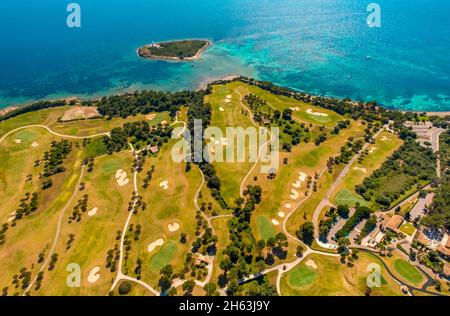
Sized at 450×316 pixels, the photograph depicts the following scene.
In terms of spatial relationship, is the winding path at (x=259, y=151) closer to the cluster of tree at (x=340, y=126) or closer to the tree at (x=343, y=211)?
the cluster of tree at (x=340, y=126)

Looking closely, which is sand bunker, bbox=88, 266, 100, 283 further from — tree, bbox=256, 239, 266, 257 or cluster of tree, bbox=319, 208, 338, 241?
cluster of tree, bbox=319, 208, 338, 241

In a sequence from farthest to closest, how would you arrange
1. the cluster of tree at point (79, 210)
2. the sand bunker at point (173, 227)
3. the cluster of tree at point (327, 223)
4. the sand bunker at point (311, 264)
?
the cluster of tree at point (79, 210)
the sand bunker at point (173, 227)
the cluster of tree at point (327, 223)
the sand bunker at point (311, 264)

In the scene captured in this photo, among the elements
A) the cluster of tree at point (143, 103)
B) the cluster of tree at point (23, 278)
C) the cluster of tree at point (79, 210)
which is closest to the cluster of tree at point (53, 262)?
the cluster of tree at point (23, 278)

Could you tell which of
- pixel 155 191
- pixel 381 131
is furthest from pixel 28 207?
pixel 381 131

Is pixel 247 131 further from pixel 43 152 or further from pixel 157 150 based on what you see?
pixel 43 152

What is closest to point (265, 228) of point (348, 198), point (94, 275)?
point (348, 198)
